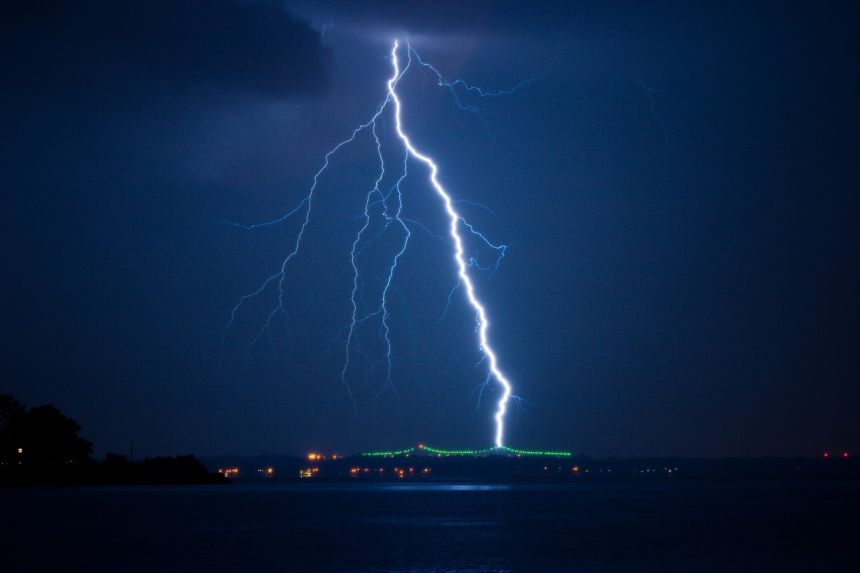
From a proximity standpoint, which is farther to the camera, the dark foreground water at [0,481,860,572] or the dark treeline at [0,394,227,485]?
the dark treeline at [0,394,227,485]

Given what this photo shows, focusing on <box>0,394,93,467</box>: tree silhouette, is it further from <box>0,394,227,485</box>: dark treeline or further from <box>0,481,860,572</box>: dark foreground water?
<box>0,481,860,572</box>: dark foreground water

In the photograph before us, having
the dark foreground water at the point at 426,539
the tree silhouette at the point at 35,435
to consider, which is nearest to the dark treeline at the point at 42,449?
the tree silhouette at the point at 35,435

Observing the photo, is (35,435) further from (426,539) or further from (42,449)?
(426,539)

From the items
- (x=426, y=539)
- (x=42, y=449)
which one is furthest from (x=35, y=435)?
(x=426, y=539)

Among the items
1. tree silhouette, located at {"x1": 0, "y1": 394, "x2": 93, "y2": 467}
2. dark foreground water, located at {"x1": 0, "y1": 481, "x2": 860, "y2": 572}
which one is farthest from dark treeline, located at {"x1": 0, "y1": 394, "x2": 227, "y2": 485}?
dark foreground water, located at {"x1": 0, "y1": 481, "x2": 860, "y2": 572}

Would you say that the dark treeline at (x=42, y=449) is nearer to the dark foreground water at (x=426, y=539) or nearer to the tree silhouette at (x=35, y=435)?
the tree silhouette at (x=35, y=435)

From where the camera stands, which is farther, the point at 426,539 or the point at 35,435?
the point at 35,435

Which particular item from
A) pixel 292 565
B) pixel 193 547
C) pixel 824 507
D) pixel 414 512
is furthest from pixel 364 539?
pixel 824 507

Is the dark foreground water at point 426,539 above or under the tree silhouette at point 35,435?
under
